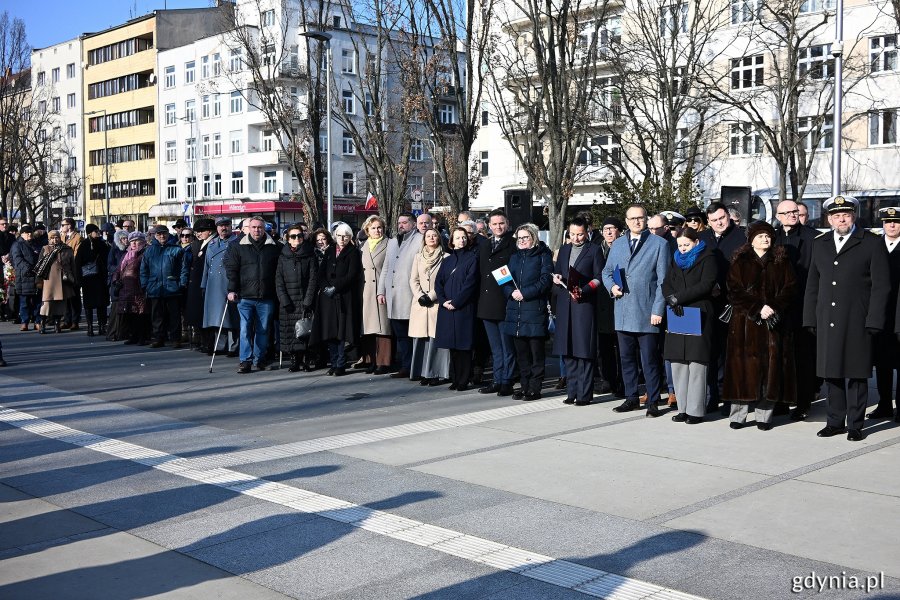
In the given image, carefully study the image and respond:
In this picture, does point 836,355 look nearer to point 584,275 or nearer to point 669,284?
point 669,284

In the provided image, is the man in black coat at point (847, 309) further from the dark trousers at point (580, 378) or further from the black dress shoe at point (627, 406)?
the dark trousers at point (580, 378)

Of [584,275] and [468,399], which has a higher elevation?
[584,275]

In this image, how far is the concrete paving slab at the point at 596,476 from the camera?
23.6 ft

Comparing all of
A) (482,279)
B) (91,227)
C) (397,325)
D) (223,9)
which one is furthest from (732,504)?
(223,9)

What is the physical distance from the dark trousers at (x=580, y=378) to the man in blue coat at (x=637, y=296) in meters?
0.45

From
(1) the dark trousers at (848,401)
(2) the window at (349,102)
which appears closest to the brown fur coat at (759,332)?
(1) the dark trousers at (848,401)

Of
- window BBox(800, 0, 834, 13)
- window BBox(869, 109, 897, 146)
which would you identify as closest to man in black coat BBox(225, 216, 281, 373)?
window BBox(800, 0, 834, 13)

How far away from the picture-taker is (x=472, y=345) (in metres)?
12.5

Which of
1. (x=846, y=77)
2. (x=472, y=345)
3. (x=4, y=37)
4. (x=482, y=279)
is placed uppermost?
(x=4, y=37)

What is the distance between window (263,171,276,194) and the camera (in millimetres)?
69188

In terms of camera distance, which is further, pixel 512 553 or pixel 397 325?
pixel 397 325

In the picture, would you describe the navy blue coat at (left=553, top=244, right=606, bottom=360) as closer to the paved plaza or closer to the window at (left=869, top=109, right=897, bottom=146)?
the paved plaza

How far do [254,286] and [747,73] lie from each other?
3293 cm

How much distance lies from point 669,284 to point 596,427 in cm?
158
